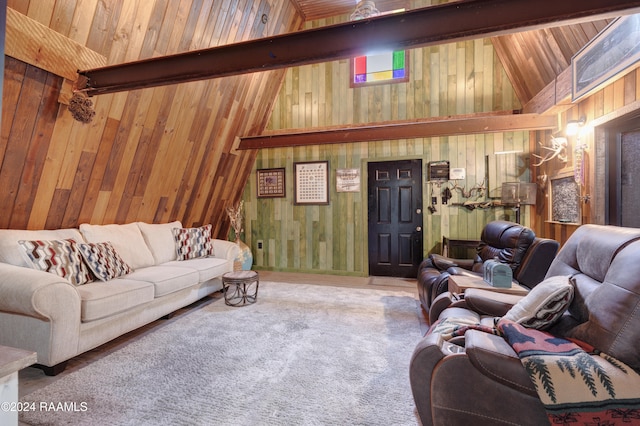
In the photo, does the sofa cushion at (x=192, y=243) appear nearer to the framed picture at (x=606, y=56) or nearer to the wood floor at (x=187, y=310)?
the wood floor at (x=187, y=310)

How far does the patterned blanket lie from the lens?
3.29 ft

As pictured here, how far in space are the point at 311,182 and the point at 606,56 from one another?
3887 mm

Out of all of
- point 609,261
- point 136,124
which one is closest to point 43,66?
point 136,124

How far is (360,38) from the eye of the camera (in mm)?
1952

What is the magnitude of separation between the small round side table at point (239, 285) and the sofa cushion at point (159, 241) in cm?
84

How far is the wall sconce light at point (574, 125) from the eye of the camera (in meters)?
3.07

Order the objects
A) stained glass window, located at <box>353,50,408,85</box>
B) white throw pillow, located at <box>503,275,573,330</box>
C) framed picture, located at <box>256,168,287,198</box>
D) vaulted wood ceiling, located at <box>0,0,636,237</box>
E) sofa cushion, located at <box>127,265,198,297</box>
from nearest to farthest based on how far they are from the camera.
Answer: white throw pillow, located at <box>503,275,573,330</box> → vaulted wood ceiling, located at <box>0,0,636,237</box> → sofa cushion, located at <box>127,265,198,297</box> → stained glass window, located at <box>353,50,408,85</box> → framed picture, located at <box>256,168,287,198</box>

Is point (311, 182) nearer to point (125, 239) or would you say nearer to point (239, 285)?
point (239, 285)

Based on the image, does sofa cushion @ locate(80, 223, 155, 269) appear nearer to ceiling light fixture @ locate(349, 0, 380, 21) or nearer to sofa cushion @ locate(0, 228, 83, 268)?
sofa cushion @ locate(0, 228, 83, 268)

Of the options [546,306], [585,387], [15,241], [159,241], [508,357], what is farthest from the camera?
[159,241]

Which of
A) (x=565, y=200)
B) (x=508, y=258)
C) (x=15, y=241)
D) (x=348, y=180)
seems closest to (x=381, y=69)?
(x=348, y=180)

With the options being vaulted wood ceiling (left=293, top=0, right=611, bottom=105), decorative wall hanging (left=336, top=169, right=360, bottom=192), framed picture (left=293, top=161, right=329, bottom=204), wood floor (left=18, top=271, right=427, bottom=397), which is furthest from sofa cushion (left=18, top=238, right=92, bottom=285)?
vaulted wood ceiling (left=293, top=0, right=611, bottom=105)

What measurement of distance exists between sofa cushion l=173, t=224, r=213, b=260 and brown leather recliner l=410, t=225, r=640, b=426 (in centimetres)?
335

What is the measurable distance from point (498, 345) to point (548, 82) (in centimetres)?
379
